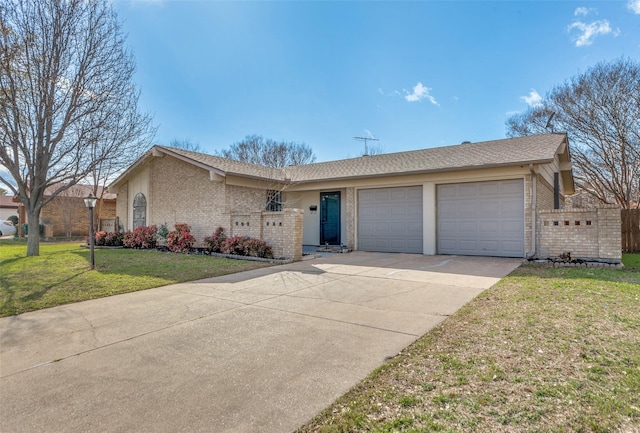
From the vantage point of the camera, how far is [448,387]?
108 inches

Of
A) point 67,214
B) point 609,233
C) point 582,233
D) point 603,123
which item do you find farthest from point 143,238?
point 603,123

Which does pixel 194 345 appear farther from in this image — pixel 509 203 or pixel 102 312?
pixel 509 203

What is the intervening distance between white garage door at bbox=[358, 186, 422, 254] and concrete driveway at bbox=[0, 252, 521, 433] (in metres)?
5.88

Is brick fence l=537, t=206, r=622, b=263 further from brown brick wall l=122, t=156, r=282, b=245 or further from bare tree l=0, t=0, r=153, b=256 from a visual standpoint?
bare tree l=0, t=0, r=153, b=256

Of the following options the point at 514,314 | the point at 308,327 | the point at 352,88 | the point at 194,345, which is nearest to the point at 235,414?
the point at 194,345

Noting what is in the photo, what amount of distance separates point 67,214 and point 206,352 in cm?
2550

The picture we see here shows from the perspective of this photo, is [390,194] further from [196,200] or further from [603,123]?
[603,123]

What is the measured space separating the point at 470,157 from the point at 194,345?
11160 millimetres

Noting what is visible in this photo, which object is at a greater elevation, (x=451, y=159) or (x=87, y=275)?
(x=451, y=159)

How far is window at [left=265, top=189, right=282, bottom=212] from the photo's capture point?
14988mm

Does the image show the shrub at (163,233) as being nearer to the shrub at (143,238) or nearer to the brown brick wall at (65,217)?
the shrub at (143,238)

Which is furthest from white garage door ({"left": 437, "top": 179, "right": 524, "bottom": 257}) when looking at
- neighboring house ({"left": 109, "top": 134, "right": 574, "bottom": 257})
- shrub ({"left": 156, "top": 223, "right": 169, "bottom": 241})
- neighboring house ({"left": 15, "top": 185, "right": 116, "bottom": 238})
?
neighboring house ({"left": 15, "top": 185, "right": 116, "bottom": 238})

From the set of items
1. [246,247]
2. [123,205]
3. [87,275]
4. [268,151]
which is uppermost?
[268,151]

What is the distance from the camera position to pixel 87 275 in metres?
8.20
